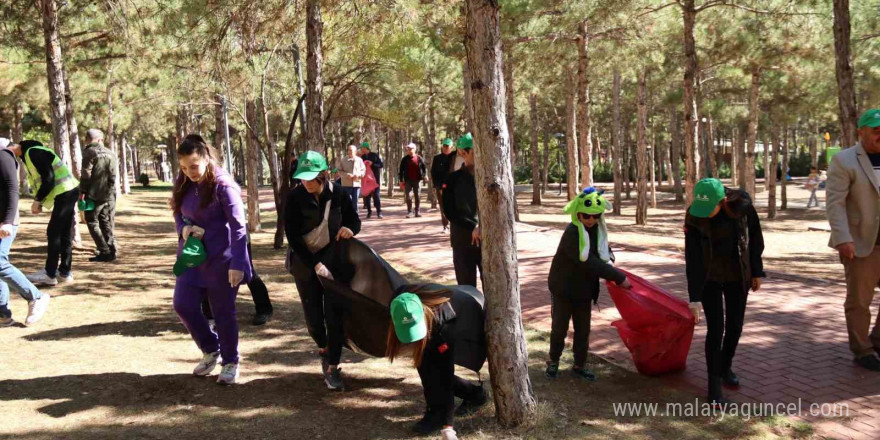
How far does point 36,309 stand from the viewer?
6.14m

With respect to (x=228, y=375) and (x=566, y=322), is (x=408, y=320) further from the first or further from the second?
(x=228, y=375)

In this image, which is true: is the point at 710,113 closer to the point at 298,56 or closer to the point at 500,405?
the point at 298,56

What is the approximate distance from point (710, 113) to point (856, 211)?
22.9 meters

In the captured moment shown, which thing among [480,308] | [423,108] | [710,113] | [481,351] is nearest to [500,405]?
[481,351]

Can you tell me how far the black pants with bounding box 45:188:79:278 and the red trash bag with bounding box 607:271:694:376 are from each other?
6176 mm

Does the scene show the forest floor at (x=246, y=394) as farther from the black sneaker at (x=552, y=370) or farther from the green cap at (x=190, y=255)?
the green cap at (x=190, y=255)

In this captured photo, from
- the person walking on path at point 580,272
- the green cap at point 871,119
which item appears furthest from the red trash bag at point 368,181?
the green cap at point 871,119

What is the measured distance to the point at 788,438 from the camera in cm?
370

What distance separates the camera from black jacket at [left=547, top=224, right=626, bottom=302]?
4.43m

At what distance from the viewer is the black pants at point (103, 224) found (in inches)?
360

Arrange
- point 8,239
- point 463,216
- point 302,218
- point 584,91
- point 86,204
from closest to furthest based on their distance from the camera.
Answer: point 302,218 → point 463,216 → point 8,239 → point 86,204 → point 584,91

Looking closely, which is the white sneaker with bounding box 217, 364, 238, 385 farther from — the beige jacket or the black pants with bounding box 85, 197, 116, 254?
the black pants with bounding box 85, 197, 116, 254

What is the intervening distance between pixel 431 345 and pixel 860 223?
340cm

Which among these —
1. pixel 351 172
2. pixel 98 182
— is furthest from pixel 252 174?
pixel 98 182
